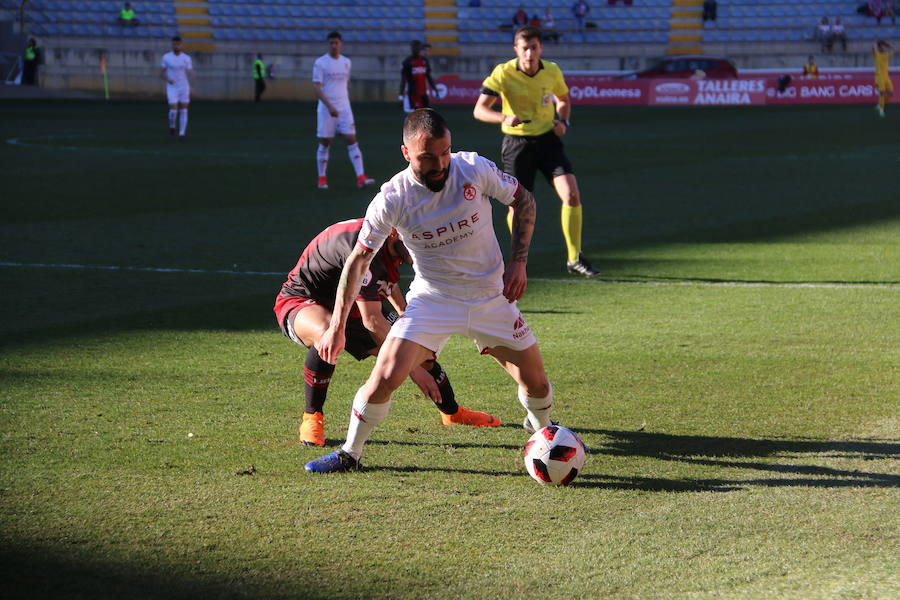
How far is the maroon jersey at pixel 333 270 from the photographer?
581 cm

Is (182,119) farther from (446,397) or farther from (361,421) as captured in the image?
(361,421)

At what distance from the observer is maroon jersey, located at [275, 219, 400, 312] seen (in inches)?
229

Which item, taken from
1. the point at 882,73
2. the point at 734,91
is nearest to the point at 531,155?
the point at 882,73

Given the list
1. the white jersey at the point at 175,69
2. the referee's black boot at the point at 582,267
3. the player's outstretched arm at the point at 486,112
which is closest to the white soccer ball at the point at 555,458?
Answer: the referee's black boot at the point at 582,267

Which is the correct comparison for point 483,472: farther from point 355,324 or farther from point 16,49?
point 16,49

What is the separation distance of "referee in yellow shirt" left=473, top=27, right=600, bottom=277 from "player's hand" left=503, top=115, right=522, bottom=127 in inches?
7.6

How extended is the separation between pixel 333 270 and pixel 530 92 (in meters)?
4.99

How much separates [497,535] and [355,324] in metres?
1.94

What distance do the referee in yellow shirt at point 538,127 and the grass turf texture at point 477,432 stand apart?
515 millimetres

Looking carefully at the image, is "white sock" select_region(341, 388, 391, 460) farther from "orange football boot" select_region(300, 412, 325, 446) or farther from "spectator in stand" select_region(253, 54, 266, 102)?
"spectator in stand" select_region(253, 54, 266, 102)

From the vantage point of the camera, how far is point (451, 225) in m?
5.05

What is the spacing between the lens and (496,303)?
5184 millimetres

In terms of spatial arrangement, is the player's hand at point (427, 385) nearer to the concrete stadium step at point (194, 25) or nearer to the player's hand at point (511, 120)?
the player's hand at point (511, 120)

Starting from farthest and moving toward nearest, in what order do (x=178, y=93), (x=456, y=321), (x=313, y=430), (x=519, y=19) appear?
(x=519, y=19) → (x=178, y=93) → (x=313, y=430) → (x=456, y=321)
